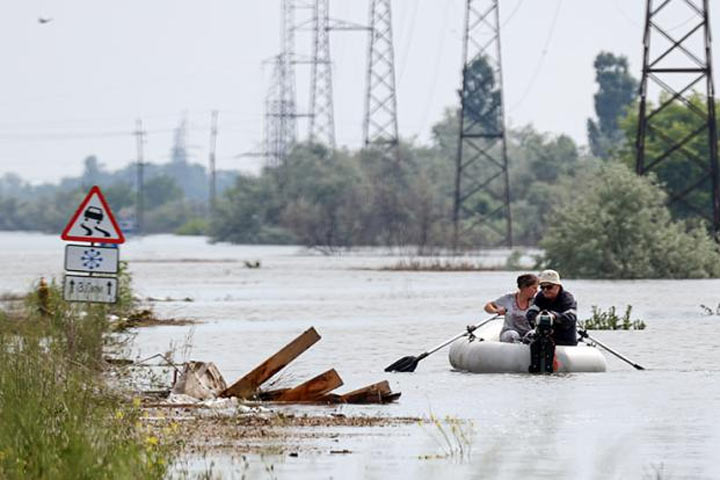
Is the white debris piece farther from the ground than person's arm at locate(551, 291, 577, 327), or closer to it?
closer to it

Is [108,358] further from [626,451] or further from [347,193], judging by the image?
[347,193]

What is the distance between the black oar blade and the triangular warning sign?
4722 millimetres

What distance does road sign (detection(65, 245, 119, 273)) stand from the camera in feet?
82.2

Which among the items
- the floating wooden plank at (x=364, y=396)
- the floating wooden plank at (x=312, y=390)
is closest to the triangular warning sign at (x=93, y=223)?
the floating wooden plank at (x=312, y=390)

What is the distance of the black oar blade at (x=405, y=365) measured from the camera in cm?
2792

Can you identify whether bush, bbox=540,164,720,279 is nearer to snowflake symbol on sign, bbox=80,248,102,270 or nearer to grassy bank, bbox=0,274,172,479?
A: snowflake symbol on sign, bbox=80,248,102,270

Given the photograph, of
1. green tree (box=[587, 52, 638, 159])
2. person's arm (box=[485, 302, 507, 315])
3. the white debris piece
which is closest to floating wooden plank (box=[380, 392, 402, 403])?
the white debris piece

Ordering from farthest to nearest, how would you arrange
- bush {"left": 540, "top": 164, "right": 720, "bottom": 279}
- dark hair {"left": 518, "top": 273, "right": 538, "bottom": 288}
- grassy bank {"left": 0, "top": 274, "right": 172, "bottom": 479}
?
bush {"left": 540, "top": 164, "right": 720, "bottom": 279} → dark hair {"left": 518, "top": 273, "right": 538, "bottom": 288} → grassy bank {"left": 0, "top": 274, "right": 172, "bottom": 479}

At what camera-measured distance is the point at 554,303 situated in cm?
2577

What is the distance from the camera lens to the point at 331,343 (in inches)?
1391

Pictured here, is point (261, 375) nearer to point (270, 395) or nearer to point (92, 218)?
point (270, 395)

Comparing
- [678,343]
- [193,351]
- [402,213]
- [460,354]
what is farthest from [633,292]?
[402,213]

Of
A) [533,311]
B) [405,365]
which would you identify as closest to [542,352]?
[533,311]

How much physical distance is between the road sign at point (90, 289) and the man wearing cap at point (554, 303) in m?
5.33
